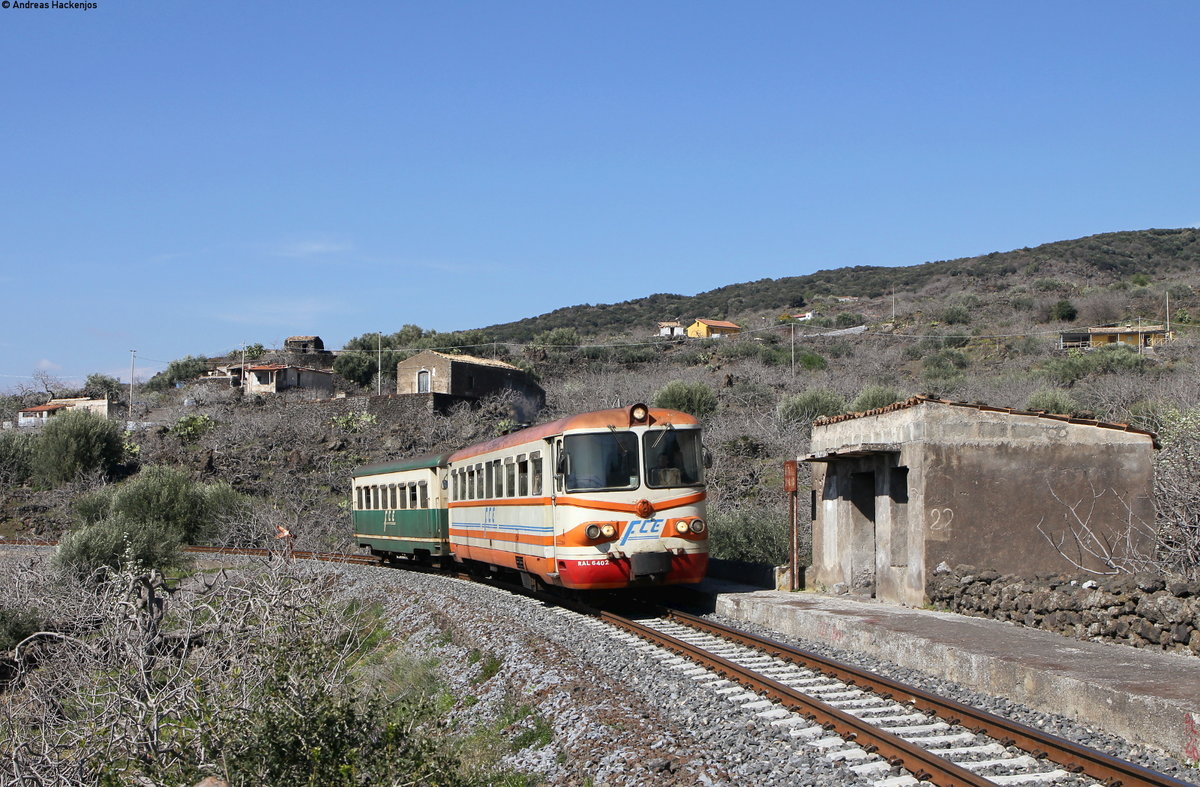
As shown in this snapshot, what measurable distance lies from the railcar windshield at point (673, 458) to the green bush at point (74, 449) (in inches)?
1328

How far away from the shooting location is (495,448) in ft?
58.7

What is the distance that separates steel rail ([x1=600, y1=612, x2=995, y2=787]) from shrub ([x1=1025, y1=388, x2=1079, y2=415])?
79.5ft

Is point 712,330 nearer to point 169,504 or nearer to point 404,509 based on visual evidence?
point 169,504

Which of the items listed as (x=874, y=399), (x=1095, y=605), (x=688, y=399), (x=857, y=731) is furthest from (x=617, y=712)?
(x=688, y=399)

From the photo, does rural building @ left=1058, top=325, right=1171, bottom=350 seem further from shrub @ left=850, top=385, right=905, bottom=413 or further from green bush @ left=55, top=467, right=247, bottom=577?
green bush @ left=55, top=467, right=247, bottom=577

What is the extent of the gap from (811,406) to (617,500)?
25959 mm

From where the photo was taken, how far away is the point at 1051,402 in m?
32.7

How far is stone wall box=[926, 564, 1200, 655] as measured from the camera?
9852 mm

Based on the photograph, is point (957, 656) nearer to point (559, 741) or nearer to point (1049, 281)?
point (559, 741)

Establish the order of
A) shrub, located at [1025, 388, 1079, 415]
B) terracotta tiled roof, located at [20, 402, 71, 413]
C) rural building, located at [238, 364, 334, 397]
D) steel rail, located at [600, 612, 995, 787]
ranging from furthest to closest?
1. terracotta tiled roof, located at [20, 402, 71, 413]
2. rural building, located at [238, 364, 334, 397]
3. shrub, located at [1025, 388, 1079, 415]
4. steel rail, located at [600, 612, 995, 787]

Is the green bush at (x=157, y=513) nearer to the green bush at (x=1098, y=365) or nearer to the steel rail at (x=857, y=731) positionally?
the steel rail at (x=857, y=731)

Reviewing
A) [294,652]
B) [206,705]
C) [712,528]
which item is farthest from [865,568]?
[206,705]

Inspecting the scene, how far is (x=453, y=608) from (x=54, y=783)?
10873 mm

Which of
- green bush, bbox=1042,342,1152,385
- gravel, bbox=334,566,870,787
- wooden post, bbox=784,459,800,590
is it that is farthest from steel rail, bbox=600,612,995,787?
green bush, bbox=1042,342,1152,385
